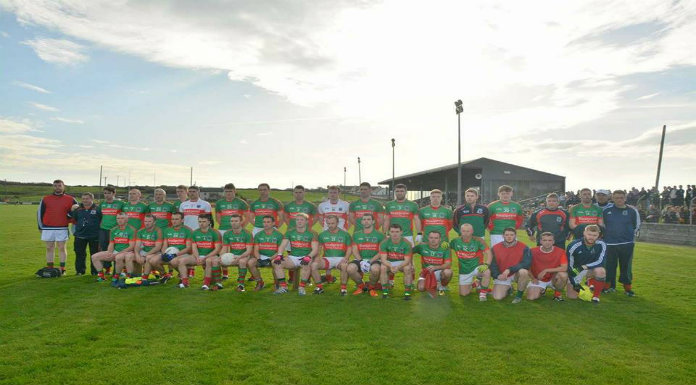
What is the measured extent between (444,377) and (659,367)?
2245 mm

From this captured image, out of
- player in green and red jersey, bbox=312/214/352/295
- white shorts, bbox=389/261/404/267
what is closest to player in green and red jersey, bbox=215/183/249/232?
player in green and red jersey, bbox=312/214/352/295

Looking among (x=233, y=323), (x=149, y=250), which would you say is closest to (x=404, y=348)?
(x=233, y=323)

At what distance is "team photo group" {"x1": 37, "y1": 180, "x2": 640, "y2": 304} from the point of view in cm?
788

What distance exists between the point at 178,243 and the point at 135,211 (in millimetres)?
1363

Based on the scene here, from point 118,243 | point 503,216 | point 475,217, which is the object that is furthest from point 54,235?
point 503,216

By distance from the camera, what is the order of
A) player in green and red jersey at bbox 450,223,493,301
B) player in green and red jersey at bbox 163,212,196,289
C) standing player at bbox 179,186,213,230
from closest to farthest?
1. player in green and red jersey at bbox 450,223,493,301
2. player in green and red jersey at bbox 163,212,196,289
3. standing player at bbox 179,186,213,230

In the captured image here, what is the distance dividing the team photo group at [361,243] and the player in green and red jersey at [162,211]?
21mm

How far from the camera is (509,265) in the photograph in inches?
311

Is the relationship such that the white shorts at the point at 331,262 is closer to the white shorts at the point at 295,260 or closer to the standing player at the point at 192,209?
the white shorts at the point at 295,260

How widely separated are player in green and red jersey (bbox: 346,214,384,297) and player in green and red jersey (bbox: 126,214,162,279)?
3.80 m

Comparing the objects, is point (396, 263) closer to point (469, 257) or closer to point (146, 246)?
point (469, 257)

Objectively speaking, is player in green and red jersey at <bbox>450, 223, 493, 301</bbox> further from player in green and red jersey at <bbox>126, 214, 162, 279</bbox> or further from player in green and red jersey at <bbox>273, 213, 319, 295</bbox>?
player in green and red jersey at <bbox>126, 214, 162, 279</bbox>

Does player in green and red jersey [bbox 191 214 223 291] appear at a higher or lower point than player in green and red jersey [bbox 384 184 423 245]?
lower

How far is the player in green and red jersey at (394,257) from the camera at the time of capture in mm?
7789
